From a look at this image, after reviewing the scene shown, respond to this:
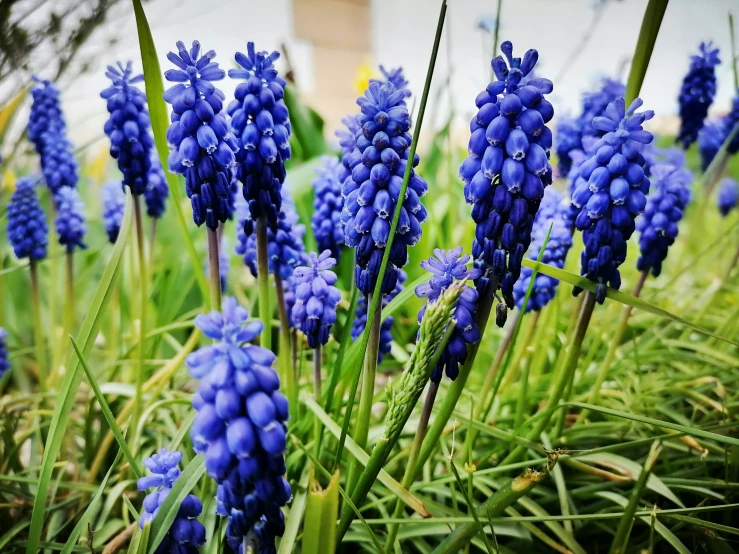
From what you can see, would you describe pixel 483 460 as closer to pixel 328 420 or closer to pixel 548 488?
pixel 548 488

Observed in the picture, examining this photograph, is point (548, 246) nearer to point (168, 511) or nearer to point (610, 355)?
point (610, 355)

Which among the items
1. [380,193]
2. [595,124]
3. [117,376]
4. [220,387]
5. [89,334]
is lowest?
[117,376]

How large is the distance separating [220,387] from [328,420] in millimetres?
557

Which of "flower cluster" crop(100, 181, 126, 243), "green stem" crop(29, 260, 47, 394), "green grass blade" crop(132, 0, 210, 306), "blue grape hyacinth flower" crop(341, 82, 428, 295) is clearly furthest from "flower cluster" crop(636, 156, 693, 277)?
"green stem" crop(29, 260, 47, 394)

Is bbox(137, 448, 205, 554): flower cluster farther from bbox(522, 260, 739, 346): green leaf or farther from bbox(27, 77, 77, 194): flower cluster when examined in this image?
bbox(27, 77, 77, 194): flower cluster

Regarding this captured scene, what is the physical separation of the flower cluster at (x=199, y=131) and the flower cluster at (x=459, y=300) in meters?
0.54

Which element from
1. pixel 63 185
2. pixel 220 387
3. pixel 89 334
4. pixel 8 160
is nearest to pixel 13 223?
pixel 63 185

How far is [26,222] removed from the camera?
2.02 m

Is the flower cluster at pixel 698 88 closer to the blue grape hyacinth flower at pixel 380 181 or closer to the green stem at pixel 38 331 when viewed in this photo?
the blue grape hyacinth flower at pixel 380 181

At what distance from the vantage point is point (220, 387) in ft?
2.67

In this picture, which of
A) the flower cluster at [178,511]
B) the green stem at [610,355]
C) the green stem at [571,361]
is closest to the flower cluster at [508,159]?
the green stem at [571,361]

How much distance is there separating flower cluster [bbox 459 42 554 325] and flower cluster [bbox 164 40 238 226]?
57 centimetres

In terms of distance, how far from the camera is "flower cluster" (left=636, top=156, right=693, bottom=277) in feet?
5.60

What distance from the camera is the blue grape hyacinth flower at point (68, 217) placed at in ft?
6.90
